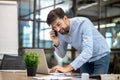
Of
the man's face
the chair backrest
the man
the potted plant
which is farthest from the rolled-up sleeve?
the chair backrest

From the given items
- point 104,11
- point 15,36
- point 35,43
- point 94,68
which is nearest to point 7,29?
point 15,36

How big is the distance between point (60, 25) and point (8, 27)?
14.1ft

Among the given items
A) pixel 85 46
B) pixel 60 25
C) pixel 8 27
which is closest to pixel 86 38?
pixel 85 46

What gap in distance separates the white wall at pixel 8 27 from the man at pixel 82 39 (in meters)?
3.84

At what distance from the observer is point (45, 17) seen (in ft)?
27.7

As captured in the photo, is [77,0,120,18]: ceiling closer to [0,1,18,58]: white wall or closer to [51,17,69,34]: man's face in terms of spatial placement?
[0,1,18,58]: white wall

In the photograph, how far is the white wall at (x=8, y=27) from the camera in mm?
6281

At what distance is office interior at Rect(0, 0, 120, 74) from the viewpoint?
25.9 feet

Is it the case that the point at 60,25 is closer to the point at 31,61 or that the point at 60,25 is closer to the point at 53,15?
the point at 53,15

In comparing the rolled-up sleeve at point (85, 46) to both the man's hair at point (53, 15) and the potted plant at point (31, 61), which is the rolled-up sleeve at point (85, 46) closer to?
the man's hair at point (53, 15)

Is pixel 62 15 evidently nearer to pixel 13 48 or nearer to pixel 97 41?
pixel 97 41

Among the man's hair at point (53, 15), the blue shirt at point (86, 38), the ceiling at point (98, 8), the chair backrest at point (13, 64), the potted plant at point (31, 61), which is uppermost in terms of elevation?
the ceiling at point (98, 8)

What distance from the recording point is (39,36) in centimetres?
884

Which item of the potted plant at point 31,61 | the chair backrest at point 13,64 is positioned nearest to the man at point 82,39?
the potted plant at point 31,61
